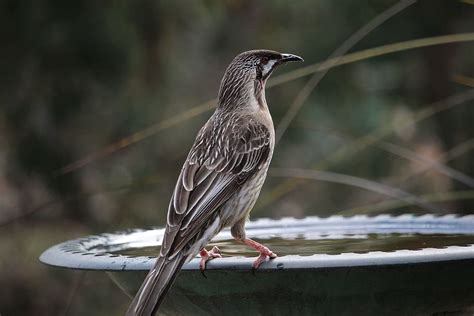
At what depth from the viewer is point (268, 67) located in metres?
5.06

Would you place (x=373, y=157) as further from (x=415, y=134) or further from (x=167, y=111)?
(x=167, y=111)

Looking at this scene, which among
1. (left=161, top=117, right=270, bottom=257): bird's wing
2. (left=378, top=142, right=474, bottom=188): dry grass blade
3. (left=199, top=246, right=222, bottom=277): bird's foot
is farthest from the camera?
→ (left=378, top=142, right=474, bottom=188): dry grass blade

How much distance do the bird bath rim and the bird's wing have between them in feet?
0.76

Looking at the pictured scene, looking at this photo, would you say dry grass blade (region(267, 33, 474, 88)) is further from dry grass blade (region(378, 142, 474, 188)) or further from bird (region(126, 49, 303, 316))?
dry grass blade (region(378, 142, 474, 188))

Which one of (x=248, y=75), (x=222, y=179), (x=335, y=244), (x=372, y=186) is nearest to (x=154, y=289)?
(x=222, y=179)

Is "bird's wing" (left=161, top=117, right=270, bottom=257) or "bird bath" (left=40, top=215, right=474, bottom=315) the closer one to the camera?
"bird bath" (left=40, top=215, right=474, bottom=315)

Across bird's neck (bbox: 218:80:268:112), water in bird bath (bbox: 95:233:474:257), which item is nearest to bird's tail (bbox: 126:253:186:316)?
water in bird bath (bbox: 95:233:474:257)

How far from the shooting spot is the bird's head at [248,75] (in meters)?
4.95

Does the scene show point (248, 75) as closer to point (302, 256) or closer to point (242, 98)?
point (242, 98)

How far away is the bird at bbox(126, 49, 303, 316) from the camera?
353cm

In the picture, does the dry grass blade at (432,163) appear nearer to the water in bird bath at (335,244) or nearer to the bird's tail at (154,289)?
the water in bird bath at (335,244)

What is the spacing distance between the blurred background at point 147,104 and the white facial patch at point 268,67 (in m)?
2.30

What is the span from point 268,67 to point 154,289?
184 cm

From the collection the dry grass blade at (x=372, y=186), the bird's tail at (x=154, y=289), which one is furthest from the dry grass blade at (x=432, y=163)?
the bird's tail at (x=154, y=289)
